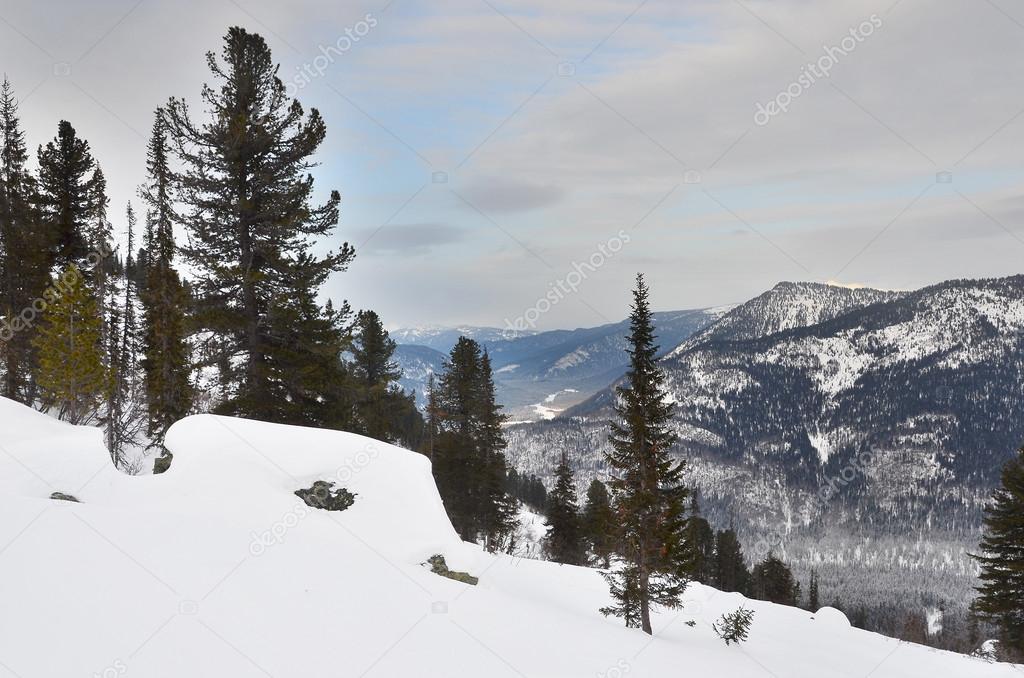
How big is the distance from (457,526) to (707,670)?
25137 mm

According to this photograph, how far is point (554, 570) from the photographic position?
22.3 m

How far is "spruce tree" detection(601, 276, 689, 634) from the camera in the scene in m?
17.2

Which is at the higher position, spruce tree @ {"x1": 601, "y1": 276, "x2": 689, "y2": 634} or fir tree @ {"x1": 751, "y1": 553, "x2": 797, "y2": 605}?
spruce tree @ {"x1": 601, "y1": 276, "x2": 689, "y2": 634}

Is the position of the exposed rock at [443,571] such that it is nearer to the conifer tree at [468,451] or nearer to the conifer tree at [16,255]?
the conifer tree at [468,451]

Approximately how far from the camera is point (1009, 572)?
28078mm

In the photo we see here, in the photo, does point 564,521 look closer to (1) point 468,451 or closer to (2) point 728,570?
(1) point 468,451

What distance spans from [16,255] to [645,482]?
3253cm

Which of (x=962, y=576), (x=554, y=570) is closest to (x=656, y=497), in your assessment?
(x=554, y=570)

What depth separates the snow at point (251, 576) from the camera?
194 inches

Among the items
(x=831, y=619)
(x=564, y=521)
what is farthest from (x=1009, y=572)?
(x=564, y=521)

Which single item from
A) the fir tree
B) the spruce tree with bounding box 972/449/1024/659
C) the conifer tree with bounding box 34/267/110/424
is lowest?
the fir tree

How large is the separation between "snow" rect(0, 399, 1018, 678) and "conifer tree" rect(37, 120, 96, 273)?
2226 centimetres

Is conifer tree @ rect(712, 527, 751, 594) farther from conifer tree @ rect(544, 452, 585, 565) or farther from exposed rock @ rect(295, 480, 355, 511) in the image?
exposed rock @ rect(295, 480, 355, 511)

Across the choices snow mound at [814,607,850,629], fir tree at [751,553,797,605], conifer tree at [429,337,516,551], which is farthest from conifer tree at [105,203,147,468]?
fir tree at [751,553,797,605]
